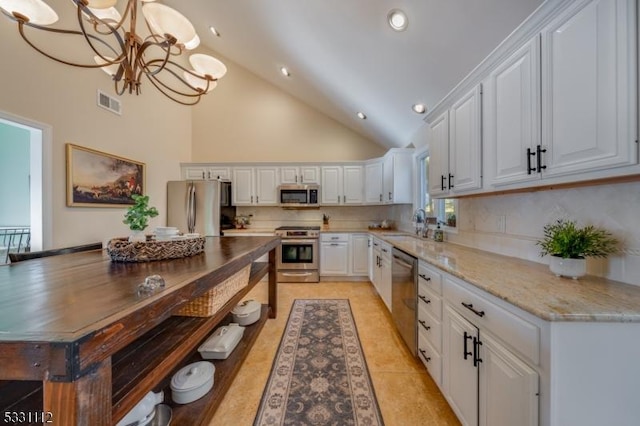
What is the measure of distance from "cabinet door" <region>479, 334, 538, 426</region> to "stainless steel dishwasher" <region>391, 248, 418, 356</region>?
856 mm

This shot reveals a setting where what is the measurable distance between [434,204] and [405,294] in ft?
5.25

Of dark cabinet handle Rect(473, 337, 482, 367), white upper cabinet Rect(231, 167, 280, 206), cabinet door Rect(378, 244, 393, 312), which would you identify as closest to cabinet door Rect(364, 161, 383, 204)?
cabinet door Rect(378, 244, 393, 312)

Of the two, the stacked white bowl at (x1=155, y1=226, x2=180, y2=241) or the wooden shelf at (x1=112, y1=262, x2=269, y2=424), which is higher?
the stacked white bowl at (x1=155, y1=226, x2=180, y2=241)

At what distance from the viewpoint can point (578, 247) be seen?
1.23 m

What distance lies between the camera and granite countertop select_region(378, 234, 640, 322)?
2.81ft

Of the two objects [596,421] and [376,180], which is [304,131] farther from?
[596,421]

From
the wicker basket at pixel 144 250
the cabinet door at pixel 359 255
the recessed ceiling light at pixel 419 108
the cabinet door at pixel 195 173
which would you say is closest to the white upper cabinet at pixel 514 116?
the recessed ceiling light at pixel 419 108

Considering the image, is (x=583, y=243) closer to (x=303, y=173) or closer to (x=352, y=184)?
(x=352, y=184)

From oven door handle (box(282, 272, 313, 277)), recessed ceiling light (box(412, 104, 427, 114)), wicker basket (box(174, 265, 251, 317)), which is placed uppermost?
recessed ceiling light (box(412, 104, 427, 114))

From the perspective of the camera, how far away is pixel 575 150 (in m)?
1.10

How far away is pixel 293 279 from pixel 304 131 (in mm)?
3036

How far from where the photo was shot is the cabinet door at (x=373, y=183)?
4.63m

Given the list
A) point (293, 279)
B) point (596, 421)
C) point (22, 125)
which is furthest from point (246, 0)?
point (596, 421)

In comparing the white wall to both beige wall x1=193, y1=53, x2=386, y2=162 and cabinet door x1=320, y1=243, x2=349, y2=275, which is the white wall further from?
cabinet door x1=320, y1=243, x2=349, y2=275
